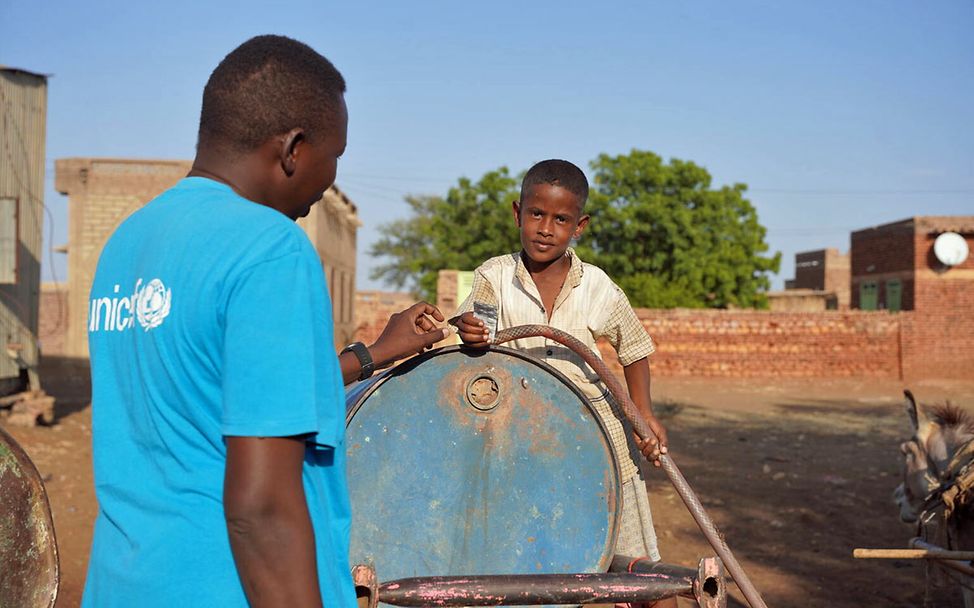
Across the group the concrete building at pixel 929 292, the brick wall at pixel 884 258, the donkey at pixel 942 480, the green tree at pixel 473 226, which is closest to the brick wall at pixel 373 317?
the green tree at pixel 473 226

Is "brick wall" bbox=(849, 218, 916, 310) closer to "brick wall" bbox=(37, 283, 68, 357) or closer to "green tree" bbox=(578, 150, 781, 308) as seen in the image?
"green tree" bbox=(578, 150, 781, 308)

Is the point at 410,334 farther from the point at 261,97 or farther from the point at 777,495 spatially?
the point at 777,495

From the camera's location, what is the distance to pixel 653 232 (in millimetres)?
25656

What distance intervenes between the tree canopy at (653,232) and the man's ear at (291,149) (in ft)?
76.1

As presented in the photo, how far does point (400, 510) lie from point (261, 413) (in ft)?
4.57

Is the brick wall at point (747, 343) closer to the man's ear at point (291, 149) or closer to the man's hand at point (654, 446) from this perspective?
the man's hand at point (654, 446)

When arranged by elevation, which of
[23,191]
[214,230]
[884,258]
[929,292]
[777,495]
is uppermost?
[884,258]

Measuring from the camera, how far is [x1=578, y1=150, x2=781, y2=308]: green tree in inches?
993

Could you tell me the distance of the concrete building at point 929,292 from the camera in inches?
874

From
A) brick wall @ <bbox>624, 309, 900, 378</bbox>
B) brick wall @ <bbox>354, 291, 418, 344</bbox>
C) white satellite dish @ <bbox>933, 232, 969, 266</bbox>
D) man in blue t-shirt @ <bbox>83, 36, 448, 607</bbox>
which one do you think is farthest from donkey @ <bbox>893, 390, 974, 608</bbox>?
white satellite dish @ <bbox>933, 232, 969, 266</bbox>

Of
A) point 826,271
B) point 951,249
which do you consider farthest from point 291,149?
point 826,271

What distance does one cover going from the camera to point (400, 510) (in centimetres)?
250

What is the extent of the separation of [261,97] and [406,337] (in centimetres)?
108

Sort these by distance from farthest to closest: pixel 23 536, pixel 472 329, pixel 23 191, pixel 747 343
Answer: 1. pixel 747 343
2. pixel 23 191
3. pixel 472 329
4. pixel 23 536
